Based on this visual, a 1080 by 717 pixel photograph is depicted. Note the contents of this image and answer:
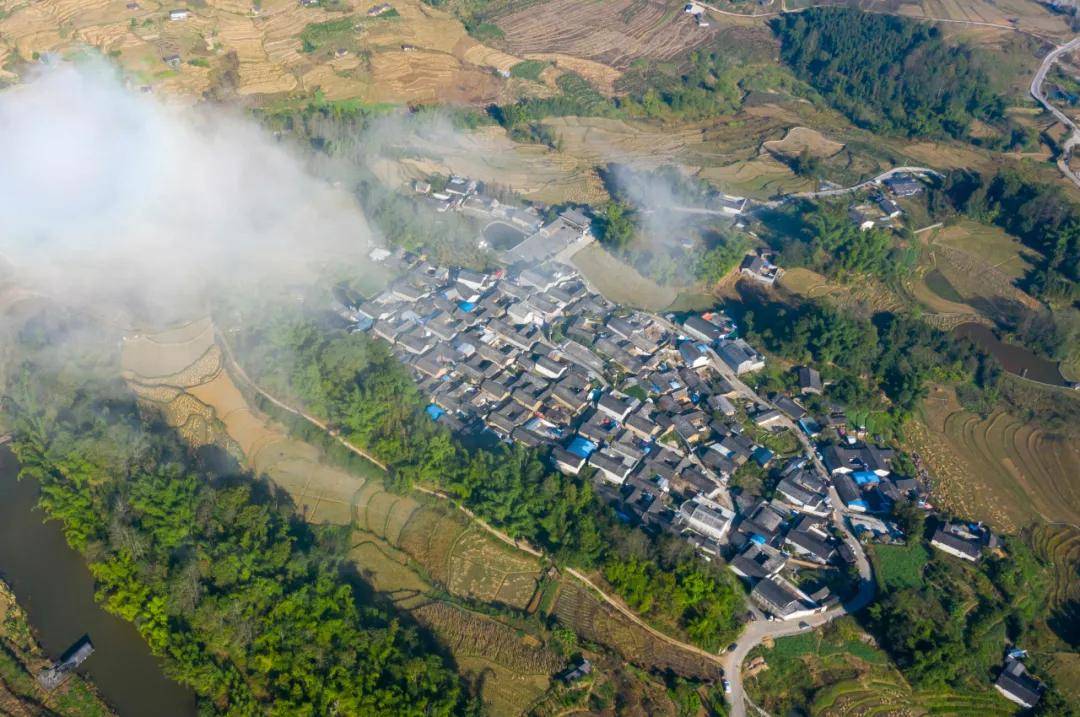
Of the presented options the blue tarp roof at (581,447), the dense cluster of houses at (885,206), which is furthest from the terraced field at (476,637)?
the dense cluster of houses at (885,206)

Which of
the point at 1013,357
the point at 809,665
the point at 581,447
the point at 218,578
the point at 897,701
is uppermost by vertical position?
the point at 218,578

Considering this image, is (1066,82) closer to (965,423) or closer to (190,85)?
(965,423)

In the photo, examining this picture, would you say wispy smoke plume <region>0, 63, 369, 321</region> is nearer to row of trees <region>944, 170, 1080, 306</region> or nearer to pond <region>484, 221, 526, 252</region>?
pond <region>484, 221, 526, 252</region>

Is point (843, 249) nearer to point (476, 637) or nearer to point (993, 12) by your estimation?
point (476, 637)

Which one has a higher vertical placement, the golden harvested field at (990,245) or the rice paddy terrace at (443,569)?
the rice paddy terrace at (443,569)

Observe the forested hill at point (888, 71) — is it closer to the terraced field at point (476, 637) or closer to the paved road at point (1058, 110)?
the paved road at point (1058, 110)

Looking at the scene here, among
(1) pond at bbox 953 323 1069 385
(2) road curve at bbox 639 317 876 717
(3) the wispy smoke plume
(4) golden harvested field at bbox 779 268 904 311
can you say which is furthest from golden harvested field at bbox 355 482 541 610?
(1) pond at bbox 953 323 1069 385

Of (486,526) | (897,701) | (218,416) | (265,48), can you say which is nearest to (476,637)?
(486,526)
